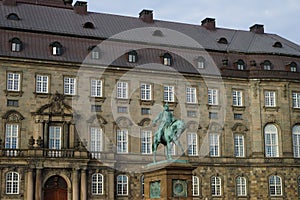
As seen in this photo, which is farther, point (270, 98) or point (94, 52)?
point (270, 98)

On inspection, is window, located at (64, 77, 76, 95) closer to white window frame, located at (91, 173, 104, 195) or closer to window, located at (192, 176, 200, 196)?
white window frame, located at (91, 173, 104, 195)

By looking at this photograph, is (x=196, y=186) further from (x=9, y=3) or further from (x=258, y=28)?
(x=9, y=3)

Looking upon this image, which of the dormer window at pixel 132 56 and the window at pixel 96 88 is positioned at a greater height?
the dormer window at pixel 132 56

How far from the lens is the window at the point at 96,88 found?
156 feet

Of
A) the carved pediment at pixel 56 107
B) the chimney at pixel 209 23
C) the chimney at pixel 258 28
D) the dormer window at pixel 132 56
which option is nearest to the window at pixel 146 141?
the dormer window at pixel 132 56

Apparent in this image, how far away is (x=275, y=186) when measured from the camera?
167 feet

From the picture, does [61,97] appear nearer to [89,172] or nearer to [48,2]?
[89,172]

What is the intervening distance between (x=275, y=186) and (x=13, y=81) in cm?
2448

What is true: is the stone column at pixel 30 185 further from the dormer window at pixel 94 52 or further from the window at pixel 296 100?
the window at pixel 296 100

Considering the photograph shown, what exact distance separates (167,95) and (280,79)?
10798mm

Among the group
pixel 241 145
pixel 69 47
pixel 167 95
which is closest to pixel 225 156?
pixel 241 145

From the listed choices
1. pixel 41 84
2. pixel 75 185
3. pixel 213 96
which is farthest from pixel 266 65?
pixel 75 185

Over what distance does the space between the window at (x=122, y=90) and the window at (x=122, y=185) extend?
6816mm

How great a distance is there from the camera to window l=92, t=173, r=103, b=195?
45156mm
